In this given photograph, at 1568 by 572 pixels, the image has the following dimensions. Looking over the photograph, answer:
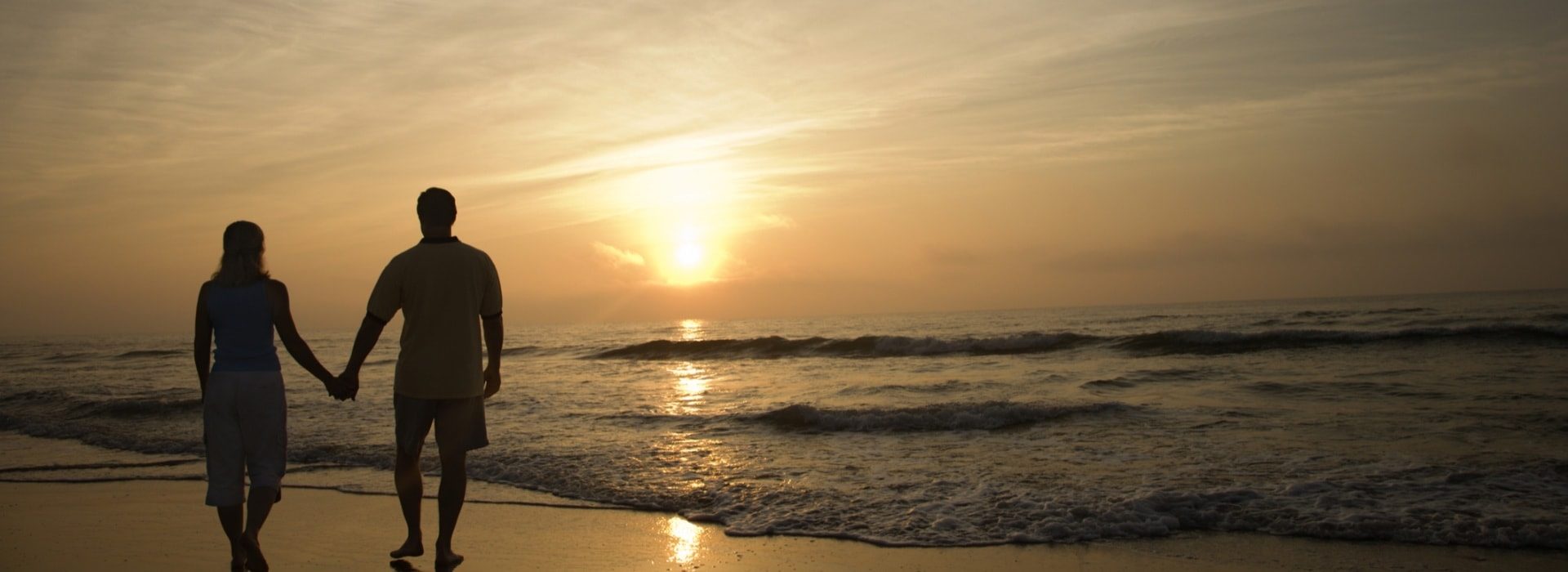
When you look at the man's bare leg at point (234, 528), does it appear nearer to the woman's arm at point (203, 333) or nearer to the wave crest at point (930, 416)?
the woman's arm at point (203, 333)

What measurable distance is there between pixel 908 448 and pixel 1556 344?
18771mm

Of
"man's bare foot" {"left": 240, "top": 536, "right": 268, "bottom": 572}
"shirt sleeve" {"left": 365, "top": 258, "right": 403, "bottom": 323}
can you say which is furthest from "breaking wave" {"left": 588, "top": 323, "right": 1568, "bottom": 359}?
"man's bare foot" {"left": 240, "top": 536, "right": 268, "bottom": 572}

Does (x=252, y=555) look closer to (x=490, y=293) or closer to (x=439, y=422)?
(x=439, y=422)

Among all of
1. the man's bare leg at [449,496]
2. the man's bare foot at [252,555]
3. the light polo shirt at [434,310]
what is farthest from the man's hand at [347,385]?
the man's bare foot at [252,555]

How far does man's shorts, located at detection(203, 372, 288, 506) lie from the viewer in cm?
427

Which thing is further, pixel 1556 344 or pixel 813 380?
pixel 1556 344

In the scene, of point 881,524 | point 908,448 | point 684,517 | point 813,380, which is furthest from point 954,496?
point 813,380

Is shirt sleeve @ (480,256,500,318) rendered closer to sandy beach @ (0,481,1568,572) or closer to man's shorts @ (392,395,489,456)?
man's shorts @ (392,395,489,456)

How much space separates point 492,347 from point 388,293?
568 mm

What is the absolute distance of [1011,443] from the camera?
9766 millimetres

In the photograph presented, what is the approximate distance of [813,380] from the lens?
1933cm

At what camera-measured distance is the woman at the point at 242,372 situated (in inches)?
166

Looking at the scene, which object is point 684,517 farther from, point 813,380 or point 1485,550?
point 813,380

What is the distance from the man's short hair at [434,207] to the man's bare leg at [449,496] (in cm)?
109
